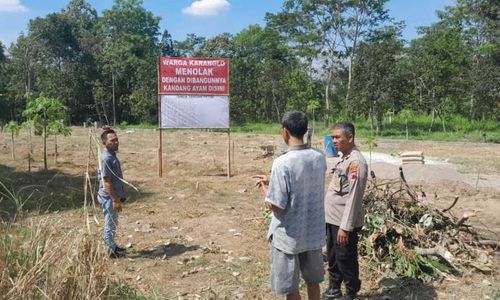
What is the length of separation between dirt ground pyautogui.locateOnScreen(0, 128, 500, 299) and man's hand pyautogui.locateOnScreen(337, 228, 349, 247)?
854 millimetres

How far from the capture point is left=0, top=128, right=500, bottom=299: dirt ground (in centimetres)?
460

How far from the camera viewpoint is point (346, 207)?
3.90m

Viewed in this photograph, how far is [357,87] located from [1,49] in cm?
2816

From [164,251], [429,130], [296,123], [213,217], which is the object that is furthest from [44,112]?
[429,130]

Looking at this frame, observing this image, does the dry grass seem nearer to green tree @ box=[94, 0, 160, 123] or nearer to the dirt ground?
the dirt ground

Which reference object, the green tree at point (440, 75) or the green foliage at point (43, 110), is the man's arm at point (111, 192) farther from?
the green tree at point (440, 75)

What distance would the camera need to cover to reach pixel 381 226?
5.16 meters

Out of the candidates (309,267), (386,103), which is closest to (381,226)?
(309,267)

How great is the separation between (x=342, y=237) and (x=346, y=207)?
243 mm

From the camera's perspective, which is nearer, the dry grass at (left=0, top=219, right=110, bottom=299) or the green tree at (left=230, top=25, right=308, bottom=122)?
the dry grass at (left=0, top=219, right=110, bottom=299)

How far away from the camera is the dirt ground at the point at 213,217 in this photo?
181 inches

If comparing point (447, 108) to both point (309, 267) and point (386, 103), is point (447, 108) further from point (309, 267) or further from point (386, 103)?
point (309, 267)

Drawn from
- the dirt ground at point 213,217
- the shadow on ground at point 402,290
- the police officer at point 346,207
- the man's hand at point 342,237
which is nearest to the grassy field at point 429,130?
the dirt ground at point 213,217

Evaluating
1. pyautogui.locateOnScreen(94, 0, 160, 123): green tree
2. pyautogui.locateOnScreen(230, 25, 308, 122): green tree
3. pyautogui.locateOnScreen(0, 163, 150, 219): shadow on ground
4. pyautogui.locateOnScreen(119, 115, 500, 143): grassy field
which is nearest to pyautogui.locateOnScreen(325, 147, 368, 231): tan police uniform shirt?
pyautogui.locateOnScreen(0, 163, 150, 219): shadow on ground
